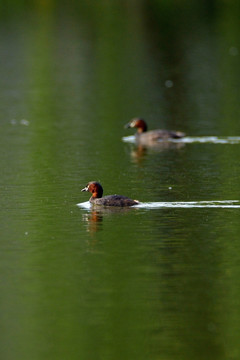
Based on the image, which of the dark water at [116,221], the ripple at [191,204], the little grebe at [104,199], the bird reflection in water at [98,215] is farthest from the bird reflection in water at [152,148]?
the bird reflection in water at [98,215]

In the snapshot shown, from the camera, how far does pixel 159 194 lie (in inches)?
685

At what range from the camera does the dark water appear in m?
A: 10.5

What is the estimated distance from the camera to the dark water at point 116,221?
1052cm

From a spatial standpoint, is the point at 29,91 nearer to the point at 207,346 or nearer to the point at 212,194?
the point at 212,194

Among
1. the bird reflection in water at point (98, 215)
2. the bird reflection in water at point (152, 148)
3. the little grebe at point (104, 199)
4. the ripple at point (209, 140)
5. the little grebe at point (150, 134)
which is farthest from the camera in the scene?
the little grebe at point (150, 134)

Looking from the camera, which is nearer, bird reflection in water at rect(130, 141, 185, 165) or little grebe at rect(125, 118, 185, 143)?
bird reflection in water at rect(130, 141, 185, 165)

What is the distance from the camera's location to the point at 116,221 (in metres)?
15.4

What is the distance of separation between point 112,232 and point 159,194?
9.72 ft

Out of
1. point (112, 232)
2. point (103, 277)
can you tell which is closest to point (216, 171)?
point (112, 232)

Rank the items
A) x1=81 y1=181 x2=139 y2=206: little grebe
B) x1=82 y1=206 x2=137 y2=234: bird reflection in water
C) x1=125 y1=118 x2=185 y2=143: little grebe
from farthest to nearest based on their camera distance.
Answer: x1=125 y1=118 x2=185 y2=143: little grebe, x1=81 y1=181 x2=139 y2=206: little grebe, x1=82 y1=206 x2=137 y2=234: bird reflection in water

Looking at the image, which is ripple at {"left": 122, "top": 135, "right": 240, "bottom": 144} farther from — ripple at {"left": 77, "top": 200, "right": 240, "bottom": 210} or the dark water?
ripple at {"left": 77, "top": 200, "right": 240, "bottom": 210}

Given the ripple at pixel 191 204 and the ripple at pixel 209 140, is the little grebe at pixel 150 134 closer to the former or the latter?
the ripple at pixel 209 140

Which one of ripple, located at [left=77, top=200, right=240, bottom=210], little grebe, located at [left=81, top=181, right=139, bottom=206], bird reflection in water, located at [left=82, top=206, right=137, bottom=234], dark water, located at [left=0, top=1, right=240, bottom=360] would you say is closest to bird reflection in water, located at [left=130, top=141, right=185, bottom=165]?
dark water, located at [left=0, top=1, right=240, bottom=360]

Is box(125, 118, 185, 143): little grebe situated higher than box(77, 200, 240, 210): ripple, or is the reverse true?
box(125, 118, 185, 143): little grebe
